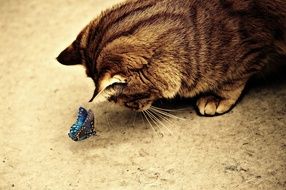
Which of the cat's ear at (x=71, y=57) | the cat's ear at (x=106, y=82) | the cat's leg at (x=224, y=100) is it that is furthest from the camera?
the cat's leg at (x=224, y=100)

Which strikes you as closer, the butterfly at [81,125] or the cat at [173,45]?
the cat at [173,45]

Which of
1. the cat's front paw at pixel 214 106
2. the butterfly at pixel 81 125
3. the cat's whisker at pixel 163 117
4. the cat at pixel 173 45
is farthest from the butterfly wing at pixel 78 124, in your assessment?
the cat's front paw at pixel 214 106

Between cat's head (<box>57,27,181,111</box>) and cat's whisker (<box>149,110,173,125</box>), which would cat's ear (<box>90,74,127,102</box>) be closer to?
cat's head (<box>57,27,181,111</box>)

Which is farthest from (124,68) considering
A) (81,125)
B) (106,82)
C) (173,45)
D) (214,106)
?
(214,106)

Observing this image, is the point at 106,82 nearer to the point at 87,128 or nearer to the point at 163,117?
the point at 87,128

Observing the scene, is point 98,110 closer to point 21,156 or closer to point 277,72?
point 21,156

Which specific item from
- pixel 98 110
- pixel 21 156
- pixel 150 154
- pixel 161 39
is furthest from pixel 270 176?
pixel 21 156

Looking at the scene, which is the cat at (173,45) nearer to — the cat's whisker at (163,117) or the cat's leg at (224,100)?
the cat's leg at (224,100)

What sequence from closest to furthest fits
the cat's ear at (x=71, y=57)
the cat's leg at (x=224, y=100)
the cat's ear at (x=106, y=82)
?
the cat's ear at (x=106, y=82) → the cat's ear at (x=71, y=57) → the cat's leg at (x=224, y=100)

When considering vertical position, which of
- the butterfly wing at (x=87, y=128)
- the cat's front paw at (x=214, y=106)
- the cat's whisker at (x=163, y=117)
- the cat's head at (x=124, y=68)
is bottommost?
the cat's front paw at (x=214, y=106)
